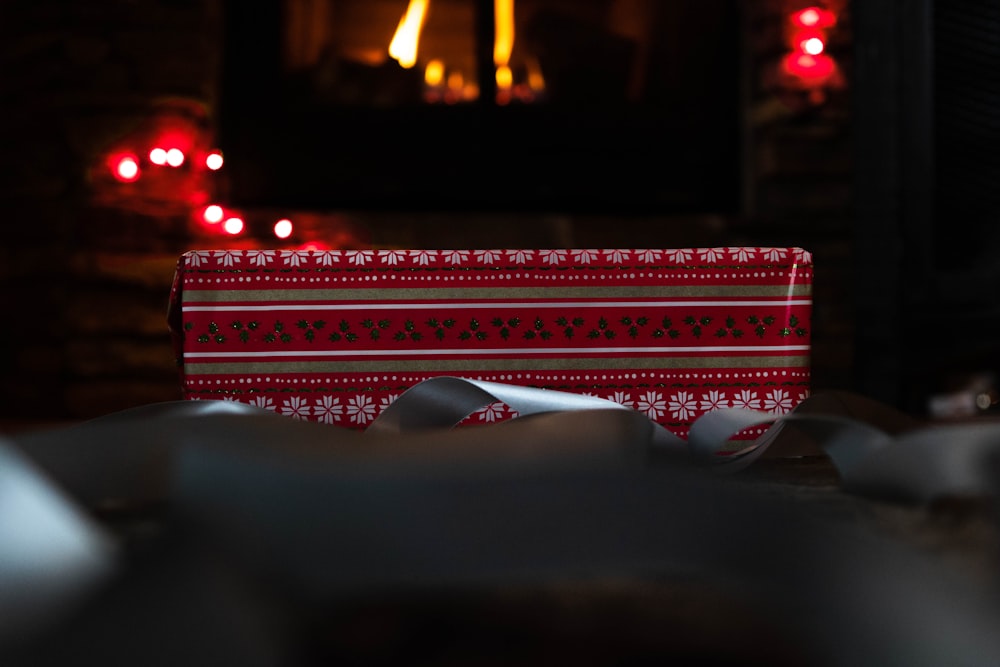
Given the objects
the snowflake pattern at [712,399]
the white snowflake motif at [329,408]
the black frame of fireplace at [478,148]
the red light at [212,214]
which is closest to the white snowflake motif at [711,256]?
the snowflake pattern at [712,399]

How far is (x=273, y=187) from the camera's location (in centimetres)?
206

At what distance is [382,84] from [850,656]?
84.5 inches

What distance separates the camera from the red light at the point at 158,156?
195 cm

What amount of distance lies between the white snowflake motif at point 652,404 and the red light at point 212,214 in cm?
163

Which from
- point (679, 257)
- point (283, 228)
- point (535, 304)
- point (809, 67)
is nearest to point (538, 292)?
point (535, 304)

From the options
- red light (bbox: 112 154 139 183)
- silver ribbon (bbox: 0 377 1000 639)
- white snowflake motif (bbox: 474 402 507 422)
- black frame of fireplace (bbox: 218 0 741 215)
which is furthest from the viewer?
black frame of fireplace (bbox: 218 0 741 215)

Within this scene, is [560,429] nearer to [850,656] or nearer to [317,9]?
[850,656]

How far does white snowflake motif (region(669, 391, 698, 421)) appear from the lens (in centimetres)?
63

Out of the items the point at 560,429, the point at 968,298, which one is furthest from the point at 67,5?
the point at 968,298

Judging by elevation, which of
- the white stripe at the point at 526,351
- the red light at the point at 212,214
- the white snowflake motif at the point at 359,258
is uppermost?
the red light at the point at 212,214

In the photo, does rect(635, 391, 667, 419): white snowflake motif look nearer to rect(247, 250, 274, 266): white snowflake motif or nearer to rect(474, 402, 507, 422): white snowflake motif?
rect(474, 402, 507, 422): white snowflake motif

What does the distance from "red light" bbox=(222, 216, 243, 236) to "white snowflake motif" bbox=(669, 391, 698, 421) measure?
161 centimetres

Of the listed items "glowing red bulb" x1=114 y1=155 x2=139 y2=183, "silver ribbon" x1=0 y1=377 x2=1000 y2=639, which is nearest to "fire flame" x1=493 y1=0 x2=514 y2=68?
"glowing red bulb" x1=114 y1=155 x2=139 y2=183

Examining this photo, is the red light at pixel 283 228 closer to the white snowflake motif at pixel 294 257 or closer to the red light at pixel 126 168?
the red light at pixel 126 168
